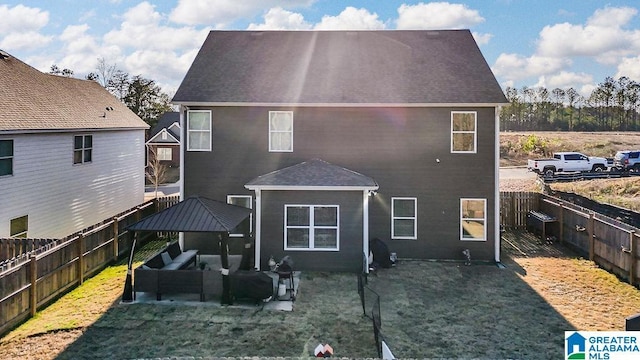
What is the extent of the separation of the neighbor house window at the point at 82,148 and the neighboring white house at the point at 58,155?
1.8 inches

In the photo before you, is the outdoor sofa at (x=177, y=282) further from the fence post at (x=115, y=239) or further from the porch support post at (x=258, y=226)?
the fence post at (x=115, y=239)

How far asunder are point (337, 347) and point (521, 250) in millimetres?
11193

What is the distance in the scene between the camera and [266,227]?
48.1ft

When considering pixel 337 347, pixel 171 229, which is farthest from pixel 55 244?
pixel 337 347

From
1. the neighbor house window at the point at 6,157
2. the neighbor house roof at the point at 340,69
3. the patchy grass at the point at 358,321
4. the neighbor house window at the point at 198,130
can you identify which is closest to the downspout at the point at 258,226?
the patchy grass at the point at 358,321

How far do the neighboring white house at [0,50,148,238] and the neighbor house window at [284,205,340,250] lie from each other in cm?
969

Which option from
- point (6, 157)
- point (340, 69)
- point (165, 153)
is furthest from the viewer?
point (165, 153)

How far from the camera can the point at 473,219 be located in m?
16.0

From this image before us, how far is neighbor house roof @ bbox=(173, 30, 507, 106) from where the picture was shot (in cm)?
1634

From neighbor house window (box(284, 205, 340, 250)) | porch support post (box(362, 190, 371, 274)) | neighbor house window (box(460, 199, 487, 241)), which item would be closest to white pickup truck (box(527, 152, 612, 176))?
neighbor house window (box(460, 199, 487, 241))

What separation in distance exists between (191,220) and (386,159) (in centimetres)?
775

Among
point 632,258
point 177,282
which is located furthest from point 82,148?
point 632,258

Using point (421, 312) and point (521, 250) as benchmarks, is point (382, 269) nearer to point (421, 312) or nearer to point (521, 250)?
point (421, 312)

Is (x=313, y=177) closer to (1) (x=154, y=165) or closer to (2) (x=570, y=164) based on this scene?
(1) (x=154, y=165)
